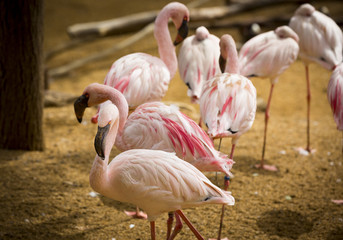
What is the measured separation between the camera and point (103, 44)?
405 inches

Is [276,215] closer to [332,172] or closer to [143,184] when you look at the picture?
[332,172]

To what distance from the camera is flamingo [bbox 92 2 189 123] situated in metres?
3.86

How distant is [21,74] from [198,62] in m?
1.73

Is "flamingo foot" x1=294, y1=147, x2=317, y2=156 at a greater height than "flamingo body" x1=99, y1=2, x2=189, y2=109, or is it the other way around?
"flamingo body" x1=99, y1=2, x2=189, y2=109

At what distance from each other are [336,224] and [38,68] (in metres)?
3.09

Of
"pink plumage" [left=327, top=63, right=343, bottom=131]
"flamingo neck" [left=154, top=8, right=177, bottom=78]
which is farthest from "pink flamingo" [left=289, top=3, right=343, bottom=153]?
"flamingo neck" [left=154, top=8, right=177, bottom=78]

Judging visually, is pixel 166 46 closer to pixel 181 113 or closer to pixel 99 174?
pixel 181 113

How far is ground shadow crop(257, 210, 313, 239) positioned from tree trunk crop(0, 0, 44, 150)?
243 centimetres

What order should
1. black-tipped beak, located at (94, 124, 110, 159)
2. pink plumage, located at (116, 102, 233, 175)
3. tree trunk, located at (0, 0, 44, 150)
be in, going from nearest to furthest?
black-tipped beak, located at (94, 124, 110, 159), pink plumage, located at (116, 102, 233, 175), tree trunk, located at (0, 0, 44, 150)

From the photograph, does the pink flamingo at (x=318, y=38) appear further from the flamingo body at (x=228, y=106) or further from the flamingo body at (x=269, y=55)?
the flamingo body at (x=228, y=106)

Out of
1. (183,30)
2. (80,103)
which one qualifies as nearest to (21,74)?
(80,103)

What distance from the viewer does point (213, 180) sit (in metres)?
4.31

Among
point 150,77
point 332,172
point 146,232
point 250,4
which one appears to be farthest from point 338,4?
point 146,232

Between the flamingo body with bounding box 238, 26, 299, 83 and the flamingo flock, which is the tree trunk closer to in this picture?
the flamingo flock
